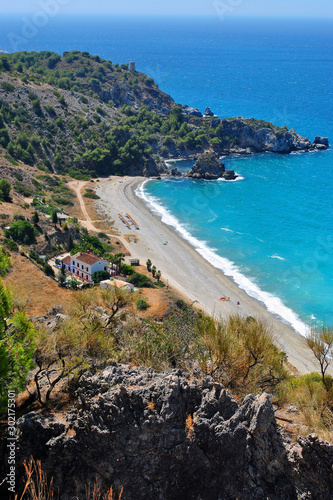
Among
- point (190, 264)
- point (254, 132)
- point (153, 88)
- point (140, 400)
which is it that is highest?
point (153, 88)

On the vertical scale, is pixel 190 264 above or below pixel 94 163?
below

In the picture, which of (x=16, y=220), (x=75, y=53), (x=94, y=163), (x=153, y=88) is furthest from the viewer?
(x=75, y=53)

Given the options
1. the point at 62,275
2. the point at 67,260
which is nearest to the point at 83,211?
the point at 67,260

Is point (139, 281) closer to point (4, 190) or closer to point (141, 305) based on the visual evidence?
point (141, 305)

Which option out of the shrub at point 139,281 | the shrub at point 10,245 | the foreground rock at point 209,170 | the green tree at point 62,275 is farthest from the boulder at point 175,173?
the shrub at point 10,245

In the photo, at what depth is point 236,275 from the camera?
56.2m

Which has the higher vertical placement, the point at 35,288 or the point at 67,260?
the point at 35,288

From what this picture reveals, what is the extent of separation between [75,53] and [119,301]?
533 feet

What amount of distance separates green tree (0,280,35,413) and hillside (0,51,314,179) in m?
79.2

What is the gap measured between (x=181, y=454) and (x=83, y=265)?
40796 millimetres

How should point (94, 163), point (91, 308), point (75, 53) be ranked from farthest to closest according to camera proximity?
point (75, 53)
point (94, 163)
point (91, 308)

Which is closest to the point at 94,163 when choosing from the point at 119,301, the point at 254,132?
the point at 254,132

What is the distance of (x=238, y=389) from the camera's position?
15.5 m

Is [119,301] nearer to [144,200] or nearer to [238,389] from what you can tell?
[238,389]
